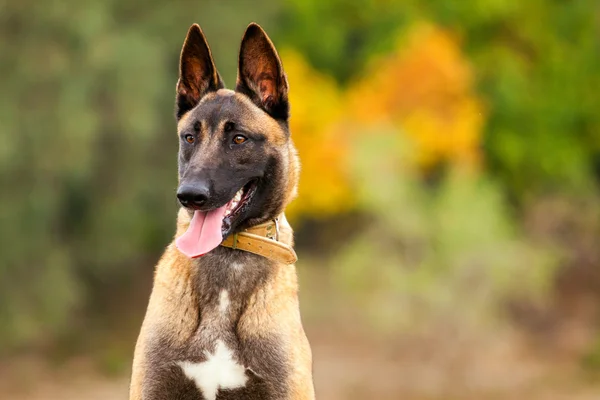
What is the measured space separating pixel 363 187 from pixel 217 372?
18.5m

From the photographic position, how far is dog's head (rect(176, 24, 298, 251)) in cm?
438

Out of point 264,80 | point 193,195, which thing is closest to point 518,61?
point 264,80

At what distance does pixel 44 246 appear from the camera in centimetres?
2061

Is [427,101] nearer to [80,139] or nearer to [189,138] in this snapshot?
[80,139]

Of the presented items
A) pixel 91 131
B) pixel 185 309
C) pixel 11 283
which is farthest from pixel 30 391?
pixel 185 309

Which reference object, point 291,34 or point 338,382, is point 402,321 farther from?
point 291,34

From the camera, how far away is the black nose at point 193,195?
13.9 ft

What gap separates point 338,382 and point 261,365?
62.9ft

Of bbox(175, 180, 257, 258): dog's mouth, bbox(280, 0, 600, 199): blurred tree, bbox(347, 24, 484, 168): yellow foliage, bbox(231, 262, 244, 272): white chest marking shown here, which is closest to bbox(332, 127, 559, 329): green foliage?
bbox(347, 24, 484, 168): yellow foliage

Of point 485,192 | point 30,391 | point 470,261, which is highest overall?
point 485,192

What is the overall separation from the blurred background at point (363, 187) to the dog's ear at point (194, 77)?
14.6m

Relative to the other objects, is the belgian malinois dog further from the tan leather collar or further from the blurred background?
the blurred background

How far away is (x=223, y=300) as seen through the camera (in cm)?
443

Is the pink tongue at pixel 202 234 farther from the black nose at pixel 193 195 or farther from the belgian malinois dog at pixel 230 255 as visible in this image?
the black nose at pixel 193 195
